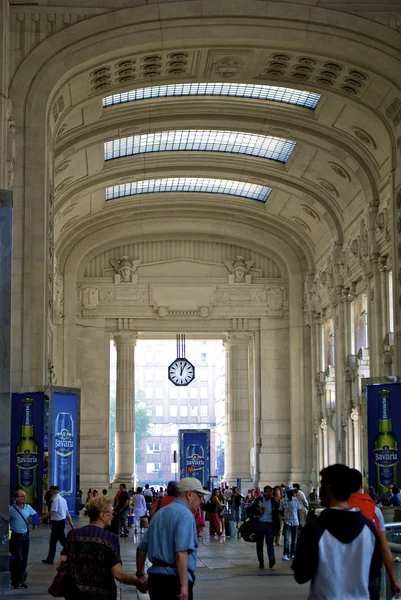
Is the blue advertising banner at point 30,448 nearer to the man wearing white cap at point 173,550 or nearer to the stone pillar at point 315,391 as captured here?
the man wearing white cap at point 173,550

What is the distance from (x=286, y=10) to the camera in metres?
23.6

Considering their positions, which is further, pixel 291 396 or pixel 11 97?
pixel 291 396

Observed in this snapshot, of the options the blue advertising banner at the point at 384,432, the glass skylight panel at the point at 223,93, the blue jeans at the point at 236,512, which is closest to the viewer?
the blue advertising banner at the point at 384,432

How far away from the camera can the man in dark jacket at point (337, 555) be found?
5027 millimetres

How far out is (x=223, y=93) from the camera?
2912 cm

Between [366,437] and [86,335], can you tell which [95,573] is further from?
[86,335]

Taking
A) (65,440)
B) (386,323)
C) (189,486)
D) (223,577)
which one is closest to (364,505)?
(189,486)

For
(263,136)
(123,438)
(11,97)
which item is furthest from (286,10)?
(123,438)

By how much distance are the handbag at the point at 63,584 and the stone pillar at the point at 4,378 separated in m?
6.11

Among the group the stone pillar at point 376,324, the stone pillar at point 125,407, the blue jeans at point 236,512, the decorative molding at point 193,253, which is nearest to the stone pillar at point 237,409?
the decorative molding at point 193,253

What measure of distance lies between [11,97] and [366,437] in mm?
11025

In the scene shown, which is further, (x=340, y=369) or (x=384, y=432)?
(x=340, y=369)

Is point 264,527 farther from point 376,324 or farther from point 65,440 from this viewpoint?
point 376,324

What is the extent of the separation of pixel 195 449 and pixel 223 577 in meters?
26.1
